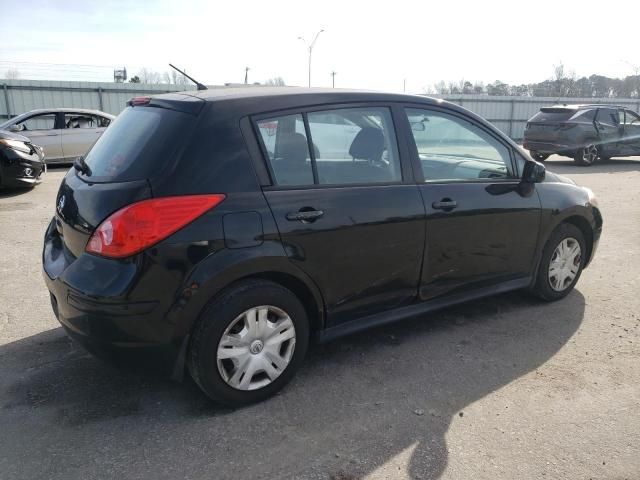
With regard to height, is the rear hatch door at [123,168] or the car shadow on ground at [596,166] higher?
the rear hatch door at [123,168]

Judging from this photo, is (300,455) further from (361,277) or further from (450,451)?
(361,277)

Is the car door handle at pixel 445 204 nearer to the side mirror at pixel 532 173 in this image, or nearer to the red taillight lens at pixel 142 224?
the side mirror at pixel 532 173

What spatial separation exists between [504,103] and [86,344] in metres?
29.8

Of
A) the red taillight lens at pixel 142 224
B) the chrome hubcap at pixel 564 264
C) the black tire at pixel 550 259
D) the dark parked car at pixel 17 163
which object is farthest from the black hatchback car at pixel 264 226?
the dark parked car at pixel 17 163

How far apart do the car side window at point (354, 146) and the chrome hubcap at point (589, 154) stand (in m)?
13.5

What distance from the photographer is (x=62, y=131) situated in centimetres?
1249

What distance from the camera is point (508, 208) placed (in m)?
3.94

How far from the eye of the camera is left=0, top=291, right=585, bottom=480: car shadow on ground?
2.51 meters

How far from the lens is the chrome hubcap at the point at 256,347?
282 cm

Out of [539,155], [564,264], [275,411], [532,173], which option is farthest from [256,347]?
[539,155]

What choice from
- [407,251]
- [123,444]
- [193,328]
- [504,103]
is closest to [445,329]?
[407,251]

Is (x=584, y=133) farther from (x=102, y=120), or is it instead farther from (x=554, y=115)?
(x=102, y=120)

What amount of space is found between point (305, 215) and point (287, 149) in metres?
0.39

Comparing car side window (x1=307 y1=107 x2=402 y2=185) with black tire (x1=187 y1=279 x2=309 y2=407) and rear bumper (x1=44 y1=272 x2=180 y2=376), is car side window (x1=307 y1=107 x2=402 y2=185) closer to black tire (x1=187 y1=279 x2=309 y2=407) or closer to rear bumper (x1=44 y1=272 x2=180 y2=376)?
black tire (x1=187 y1=279 x2=309 y2=407)
